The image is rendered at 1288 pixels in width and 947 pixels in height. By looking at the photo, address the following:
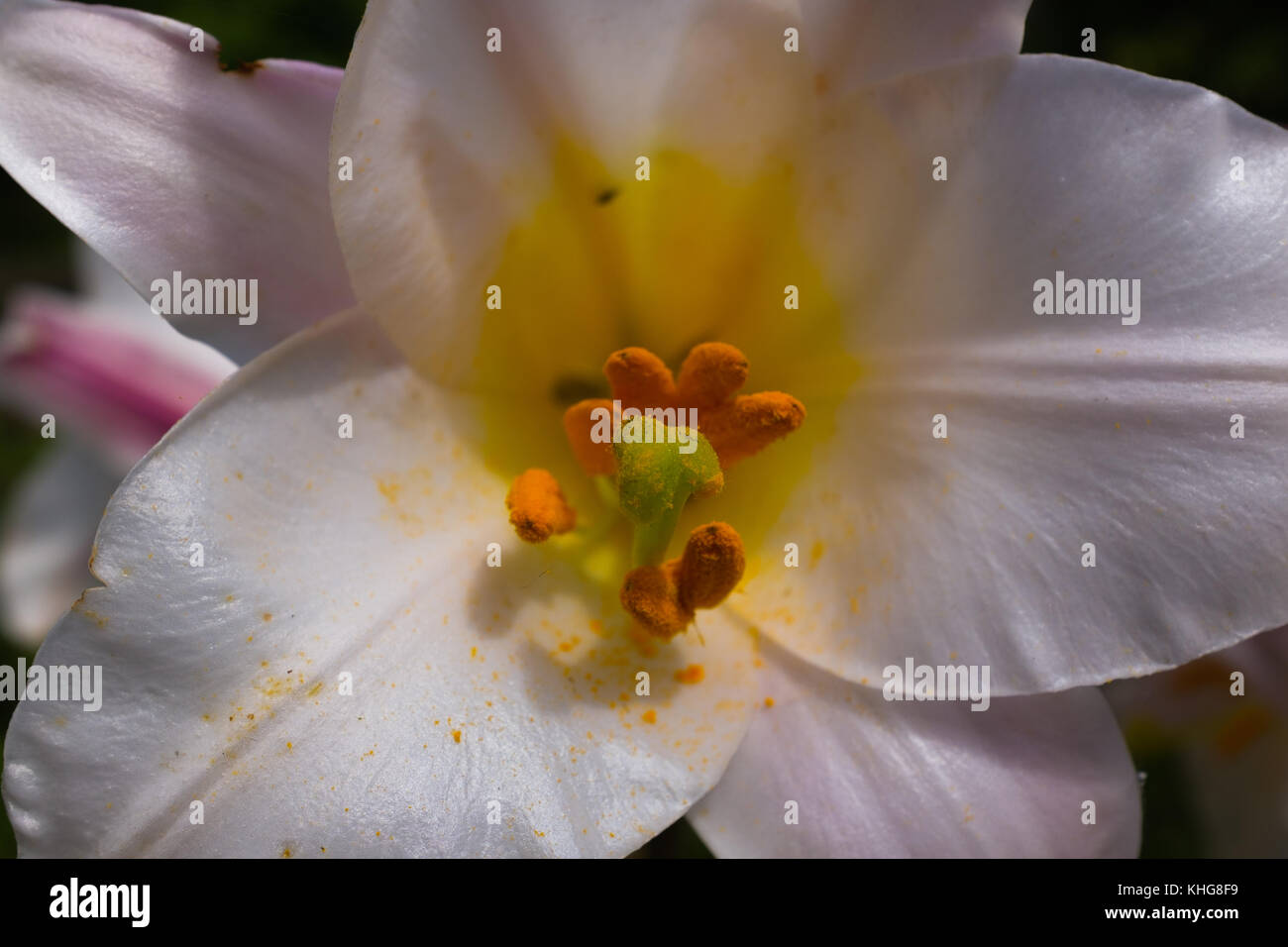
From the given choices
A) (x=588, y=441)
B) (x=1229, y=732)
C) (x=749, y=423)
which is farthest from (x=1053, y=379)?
(x=1229, y=732)

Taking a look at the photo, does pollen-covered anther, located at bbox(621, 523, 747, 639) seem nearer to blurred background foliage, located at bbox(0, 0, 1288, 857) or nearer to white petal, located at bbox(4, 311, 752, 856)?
white petal, located at bbox(4, 311, 752, 856)

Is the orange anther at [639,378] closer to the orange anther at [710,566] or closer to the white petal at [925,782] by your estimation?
the orange anther at [710,566]

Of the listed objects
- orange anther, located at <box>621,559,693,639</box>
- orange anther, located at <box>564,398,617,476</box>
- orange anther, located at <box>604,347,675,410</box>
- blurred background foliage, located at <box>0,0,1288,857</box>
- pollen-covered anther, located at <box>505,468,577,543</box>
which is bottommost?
orange anther, located at <box>621,559,693,639</box>

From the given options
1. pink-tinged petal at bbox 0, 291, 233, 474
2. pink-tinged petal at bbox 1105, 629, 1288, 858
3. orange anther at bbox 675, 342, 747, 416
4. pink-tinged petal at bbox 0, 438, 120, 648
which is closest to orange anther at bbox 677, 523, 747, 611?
orange anther at bbox 675, 342, 747, 416

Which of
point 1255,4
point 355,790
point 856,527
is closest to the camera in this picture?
point 355,790

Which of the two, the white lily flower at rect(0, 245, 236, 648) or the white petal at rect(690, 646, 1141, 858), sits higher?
the white lily flower at rect(0, 245, 236, 648)

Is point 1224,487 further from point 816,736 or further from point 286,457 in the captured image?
point 286,457

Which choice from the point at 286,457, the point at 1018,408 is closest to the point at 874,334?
the point at 1018,408

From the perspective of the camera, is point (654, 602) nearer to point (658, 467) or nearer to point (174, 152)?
point (658, 467)
